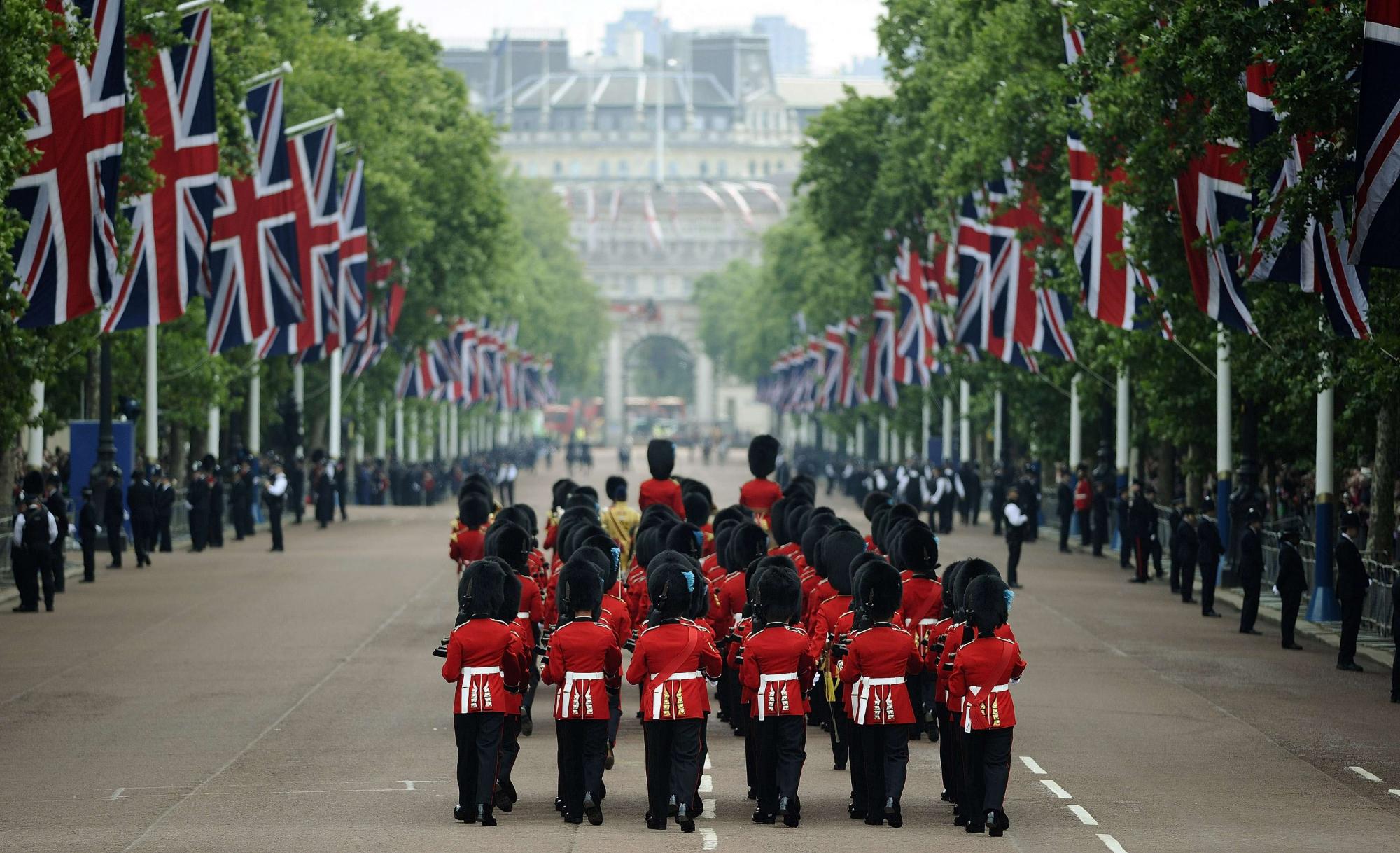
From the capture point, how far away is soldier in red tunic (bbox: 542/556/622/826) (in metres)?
14.0

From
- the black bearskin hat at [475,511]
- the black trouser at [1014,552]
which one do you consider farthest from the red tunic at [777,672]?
the black trouser at [1014,552]

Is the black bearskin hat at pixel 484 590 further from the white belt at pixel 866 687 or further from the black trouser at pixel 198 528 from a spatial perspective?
the black trouser at pixel 198 528

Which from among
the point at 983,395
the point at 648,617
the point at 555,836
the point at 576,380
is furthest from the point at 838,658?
the point at 576,380

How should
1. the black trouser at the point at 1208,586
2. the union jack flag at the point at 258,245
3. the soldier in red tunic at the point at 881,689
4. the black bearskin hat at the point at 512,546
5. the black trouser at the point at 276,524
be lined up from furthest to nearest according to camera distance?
1. the black trouser at the point at 276,524
2. the union jack flag at the point at 258,245
3. the black trouser at the point at 1208,586
4. the black bearskin hat at the point at 512,546
5. the soldier in red tunic at the point at 881,689

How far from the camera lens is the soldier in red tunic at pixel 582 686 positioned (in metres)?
14.0

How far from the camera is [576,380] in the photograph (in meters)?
149

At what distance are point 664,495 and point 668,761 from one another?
33.8 feet

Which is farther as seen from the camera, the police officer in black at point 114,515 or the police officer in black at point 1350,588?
the police officer in black at point 114,515

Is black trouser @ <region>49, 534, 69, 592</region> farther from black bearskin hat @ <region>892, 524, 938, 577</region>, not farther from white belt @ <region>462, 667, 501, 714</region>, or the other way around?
white belt @ <region>462, 667, 501, 714</region>

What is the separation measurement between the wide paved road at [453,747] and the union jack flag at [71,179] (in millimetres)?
3659

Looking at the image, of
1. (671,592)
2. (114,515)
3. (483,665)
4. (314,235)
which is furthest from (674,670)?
(314,235)

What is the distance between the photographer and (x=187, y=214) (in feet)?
105

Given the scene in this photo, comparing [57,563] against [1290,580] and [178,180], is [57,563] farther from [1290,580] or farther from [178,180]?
[1290,580]

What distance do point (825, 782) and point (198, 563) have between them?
23675mm
